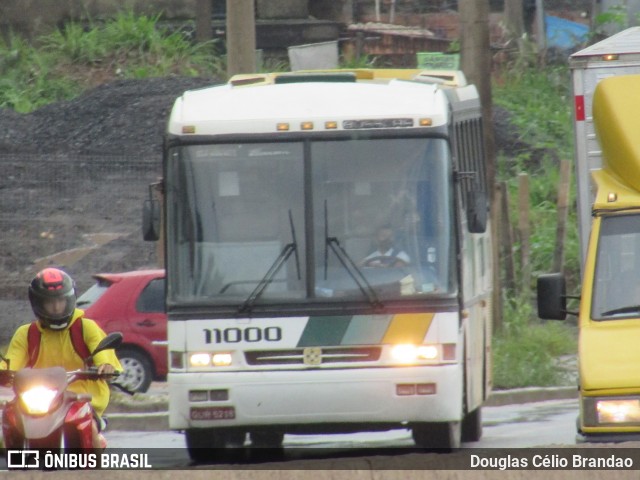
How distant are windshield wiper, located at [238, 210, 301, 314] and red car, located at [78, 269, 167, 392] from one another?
624 cm

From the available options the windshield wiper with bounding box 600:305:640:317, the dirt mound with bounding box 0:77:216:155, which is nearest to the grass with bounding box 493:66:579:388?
the dirt mound with bounding box 0:77:216:155

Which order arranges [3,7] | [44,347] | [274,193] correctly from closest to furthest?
[44,347] → [274,193] → [3,7]

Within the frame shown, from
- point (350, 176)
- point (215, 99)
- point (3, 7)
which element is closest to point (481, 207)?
point (350, 176)

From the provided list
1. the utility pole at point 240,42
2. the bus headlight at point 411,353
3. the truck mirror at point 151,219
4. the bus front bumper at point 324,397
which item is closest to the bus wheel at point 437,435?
the bus front bumper at point 324,397

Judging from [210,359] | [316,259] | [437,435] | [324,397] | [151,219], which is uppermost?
[151,219]

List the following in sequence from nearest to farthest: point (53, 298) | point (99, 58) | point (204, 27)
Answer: point (53, 298) < point (99, 58) < point (204, 27)

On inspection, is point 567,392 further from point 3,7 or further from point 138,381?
point 3,7

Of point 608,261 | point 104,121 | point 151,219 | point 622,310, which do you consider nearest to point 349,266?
point 151,219

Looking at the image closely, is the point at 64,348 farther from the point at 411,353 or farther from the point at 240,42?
the point at 240,42

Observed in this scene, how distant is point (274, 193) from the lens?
1087 centimetres

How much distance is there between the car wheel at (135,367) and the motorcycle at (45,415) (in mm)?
9390

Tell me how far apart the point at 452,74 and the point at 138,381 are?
5.78 meters

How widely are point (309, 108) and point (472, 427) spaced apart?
12.6 ft

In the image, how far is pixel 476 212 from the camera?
1090cm
